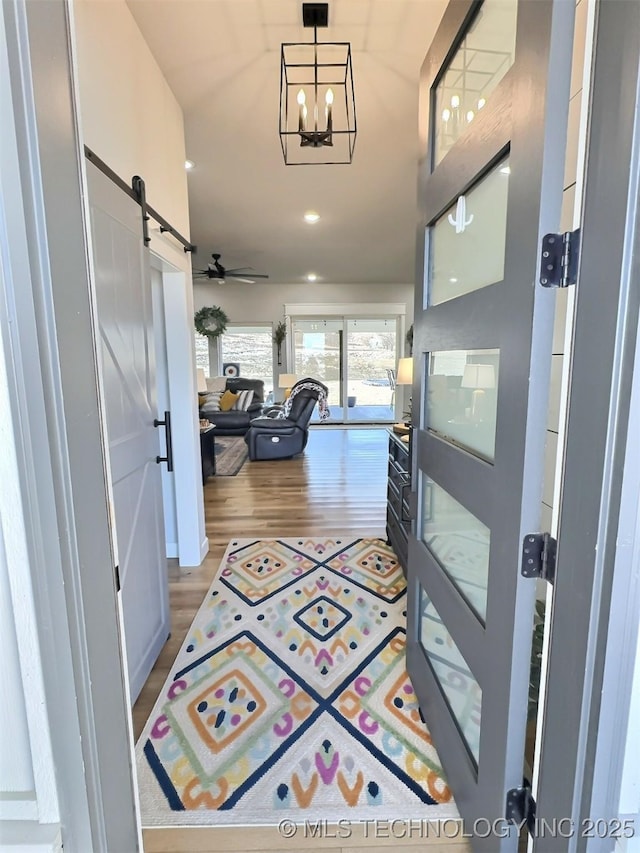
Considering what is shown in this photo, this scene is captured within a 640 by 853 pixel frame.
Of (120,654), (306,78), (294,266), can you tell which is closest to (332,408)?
(294,266)

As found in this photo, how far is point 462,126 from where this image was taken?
121 centimetres

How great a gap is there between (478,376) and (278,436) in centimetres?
474

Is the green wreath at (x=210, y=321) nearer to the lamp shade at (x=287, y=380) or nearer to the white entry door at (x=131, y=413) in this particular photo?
the lamp shade at (x=287, y=380)

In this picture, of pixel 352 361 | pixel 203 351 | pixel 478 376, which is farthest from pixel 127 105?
pixel 352 361

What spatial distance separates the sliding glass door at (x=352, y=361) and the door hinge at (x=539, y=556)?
7.85 m

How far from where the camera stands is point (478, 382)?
1.13 m

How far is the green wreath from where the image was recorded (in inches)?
316

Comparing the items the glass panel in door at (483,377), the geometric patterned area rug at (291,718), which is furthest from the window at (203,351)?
the glass panel in door at (483,377)

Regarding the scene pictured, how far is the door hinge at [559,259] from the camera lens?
75 cm

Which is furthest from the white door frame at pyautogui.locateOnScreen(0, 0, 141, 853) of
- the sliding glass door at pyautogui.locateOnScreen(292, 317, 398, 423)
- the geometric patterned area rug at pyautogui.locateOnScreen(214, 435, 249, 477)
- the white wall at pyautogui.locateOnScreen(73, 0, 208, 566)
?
the sliding glass door at pyautogui.locateOnScreen(292, 317, 398, 423)

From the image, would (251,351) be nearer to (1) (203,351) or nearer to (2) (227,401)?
(1) (203,351)

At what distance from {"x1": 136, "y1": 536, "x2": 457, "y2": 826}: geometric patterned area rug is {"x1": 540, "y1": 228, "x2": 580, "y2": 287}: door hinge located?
62.9 inches

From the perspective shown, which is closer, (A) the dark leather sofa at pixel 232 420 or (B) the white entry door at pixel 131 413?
(B) the white entry door at pixel 131 413

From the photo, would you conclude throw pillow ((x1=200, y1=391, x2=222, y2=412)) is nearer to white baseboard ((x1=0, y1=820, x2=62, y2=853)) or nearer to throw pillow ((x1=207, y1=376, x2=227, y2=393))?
throw pillow ((x1=207, y1=376, x2=227, y2=393))
